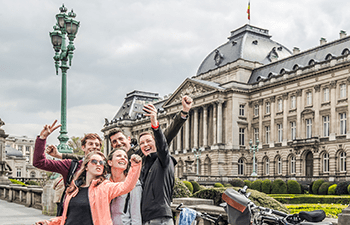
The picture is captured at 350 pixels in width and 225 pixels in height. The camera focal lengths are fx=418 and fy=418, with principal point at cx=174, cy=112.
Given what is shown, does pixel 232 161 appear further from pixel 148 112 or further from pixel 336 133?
pixel 148 112

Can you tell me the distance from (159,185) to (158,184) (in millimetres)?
17

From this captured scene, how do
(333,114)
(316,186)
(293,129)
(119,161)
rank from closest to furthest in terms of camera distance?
(119,161), (316,186), (333,114), (293,129)

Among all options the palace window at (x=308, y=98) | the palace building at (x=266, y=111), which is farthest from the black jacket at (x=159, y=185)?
the palace window at (x=308, y=98)

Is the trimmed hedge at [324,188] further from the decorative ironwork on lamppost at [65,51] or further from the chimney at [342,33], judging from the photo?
the decorative ironwork on lamppost at [65,51]

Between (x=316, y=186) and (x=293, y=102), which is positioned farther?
(x=293, y=102)

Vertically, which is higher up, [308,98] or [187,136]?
[308,98]

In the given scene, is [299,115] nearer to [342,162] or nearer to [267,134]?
[267,134]

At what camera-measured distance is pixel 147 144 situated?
496cm

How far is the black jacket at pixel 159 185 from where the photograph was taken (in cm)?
462

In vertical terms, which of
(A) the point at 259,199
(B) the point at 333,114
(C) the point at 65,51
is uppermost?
(C) the point at 65,51

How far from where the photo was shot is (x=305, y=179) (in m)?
40.5

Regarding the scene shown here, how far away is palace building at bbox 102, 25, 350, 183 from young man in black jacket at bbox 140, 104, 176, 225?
3003 cm

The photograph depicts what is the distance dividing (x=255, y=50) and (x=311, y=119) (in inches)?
622

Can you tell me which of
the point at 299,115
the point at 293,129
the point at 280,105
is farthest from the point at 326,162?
the point at 280,105
